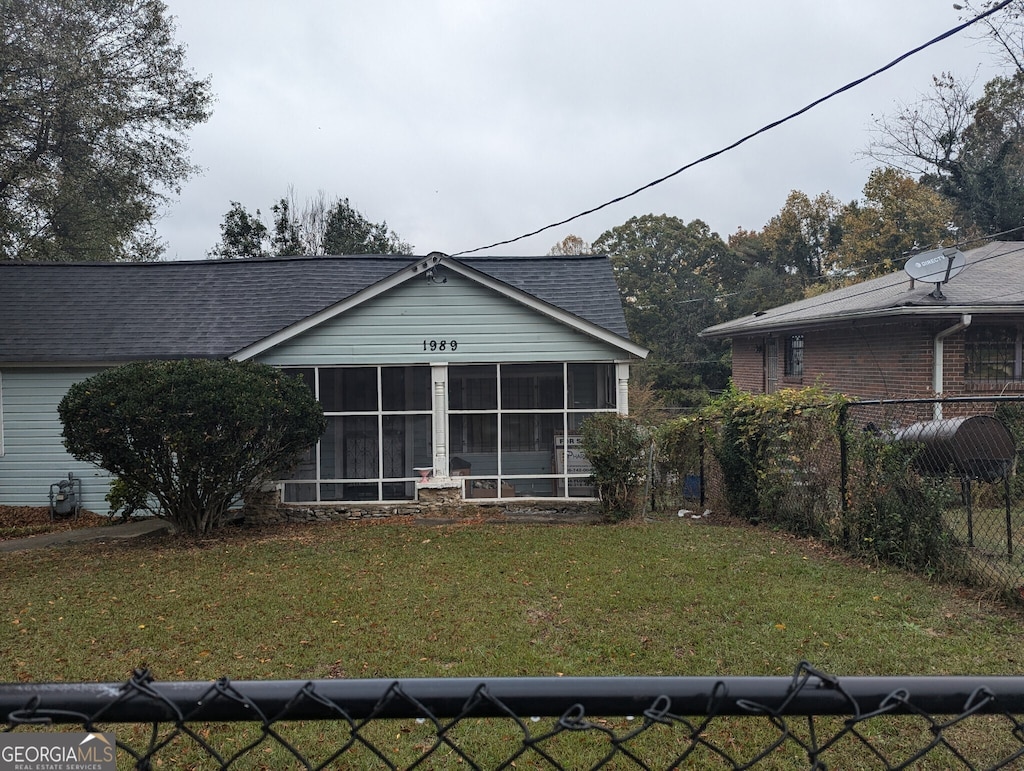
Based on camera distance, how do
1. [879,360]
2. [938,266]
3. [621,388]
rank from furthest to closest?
[879,360] → [938,266] → [621,388]

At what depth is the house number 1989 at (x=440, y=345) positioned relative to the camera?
12391 mm

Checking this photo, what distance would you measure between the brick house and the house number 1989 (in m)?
6.06

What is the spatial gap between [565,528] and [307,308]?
6749 millimetres

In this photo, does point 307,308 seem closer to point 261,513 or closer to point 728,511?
point 261,513

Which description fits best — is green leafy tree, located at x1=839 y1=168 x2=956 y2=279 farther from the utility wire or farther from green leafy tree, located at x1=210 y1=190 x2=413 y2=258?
the utility wire

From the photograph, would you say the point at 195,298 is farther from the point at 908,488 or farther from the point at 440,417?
the point at 908,488

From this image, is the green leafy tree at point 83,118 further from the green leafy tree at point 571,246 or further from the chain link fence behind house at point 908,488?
the green leafy tree at point 571,246

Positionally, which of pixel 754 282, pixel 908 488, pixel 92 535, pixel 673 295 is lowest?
pixel 92 535

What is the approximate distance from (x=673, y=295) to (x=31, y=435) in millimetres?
30940

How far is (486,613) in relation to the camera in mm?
6449

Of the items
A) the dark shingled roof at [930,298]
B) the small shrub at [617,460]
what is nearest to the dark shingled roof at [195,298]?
the small shrub at [617,460]

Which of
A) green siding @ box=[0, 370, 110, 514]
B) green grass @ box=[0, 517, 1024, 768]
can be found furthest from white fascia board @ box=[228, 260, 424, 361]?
green grass @ box=[0, 517, 1024, 768]

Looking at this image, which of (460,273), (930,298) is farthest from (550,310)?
(930,298)

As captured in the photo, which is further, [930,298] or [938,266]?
[938,266]
